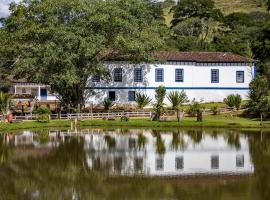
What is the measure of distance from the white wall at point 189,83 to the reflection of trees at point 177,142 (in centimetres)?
1806

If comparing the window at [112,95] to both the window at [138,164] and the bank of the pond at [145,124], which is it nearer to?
the bank of the pond at [145,124]

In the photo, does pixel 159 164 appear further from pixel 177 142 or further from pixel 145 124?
pixel 145 124

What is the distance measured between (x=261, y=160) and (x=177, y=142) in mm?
9208

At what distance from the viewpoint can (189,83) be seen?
59000 mm

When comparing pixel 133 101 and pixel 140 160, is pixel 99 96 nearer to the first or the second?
pixel 133 101

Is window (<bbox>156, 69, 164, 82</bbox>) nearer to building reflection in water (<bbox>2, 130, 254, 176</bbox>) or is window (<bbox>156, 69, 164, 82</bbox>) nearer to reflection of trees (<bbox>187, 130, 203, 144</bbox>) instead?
building reflection in water (<bbox>2, 130, 254, 176</bbox>)

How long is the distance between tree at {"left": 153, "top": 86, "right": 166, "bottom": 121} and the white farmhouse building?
2707 mm

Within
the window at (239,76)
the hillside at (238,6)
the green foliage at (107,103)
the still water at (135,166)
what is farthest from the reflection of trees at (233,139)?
the hillside at (238,6)

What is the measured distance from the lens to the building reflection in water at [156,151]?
23.5 meters

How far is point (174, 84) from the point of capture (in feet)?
192

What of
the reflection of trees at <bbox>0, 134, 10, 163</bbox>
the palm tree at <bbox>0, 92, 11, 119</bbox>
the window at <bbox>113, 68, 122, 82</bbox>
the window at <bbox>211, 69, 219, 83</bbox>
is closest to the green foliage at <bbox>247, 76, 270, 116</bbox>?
the window at <bbox>211, 69, 219, 83</bbox>

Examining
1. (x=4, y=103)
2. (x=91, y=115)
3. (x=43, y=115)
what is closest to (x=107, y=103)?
(x=91, y=115)

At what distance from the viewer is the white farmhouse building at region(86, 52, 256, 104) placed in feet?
189

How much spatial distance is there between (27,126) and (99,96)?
13.6m
